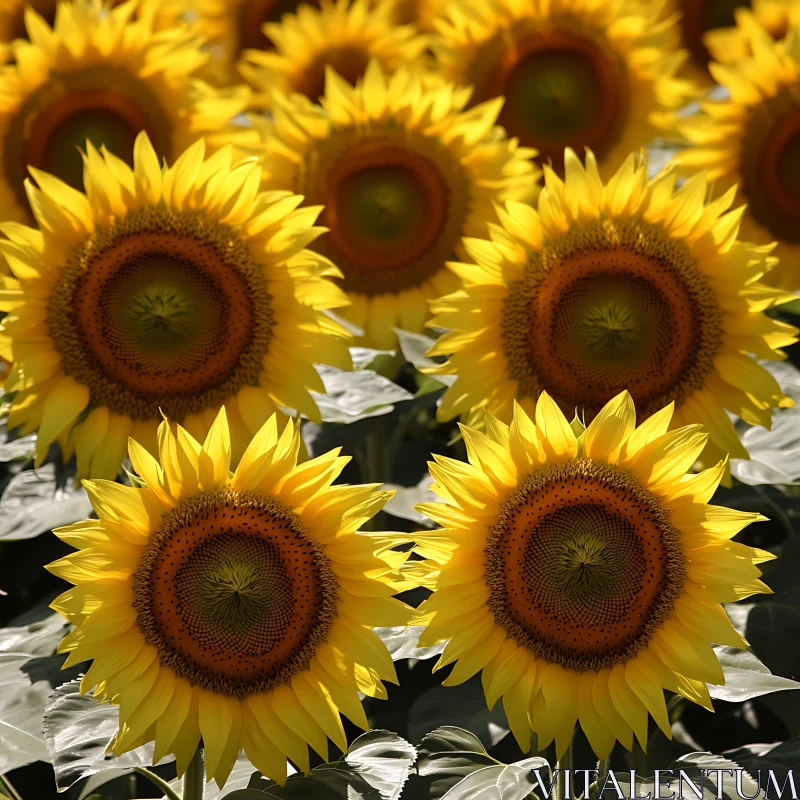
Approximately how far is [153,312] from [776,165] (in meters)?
1.91

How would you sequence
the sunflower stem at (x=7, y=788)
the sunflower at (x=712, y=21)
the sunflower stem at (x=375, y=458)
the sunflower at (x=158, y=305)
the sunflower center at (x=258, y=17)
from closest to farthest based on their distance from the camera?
1. the sunflower stem at (x=7, y=788)
2. the sunflower at (x=158, y=305)
3. the sunflower stem at (x=375, y=458)
4. the sunflower at (x=712, y=21)
5. the sunflower center at (x=258, y=17)

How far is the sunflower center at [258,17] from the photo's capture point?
4410 mm

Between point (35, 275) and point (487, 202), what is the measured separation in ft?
4.33

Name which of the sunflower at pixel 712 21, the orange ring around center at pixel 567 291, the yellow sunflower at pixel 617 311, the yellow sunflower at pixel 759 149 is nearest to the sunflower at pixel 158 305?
the yellow sunflower at pixel 617 311

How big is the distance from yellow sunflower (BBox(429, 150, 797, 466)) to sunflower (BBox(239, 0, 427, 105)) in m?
1.42

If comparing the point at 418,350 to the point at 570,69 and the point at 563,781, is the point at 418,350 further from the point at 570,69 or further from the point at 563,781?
the point at 570,69

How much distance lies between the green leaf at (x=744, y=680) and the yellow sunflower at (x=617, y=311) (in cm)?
53

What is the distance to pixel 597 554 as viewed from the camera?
85.5 inches

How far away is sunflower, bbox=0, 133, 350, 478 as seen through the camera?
267 centimetres

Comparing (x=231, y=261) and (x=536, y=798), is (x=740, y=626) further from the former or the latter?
(x=231, y=261)

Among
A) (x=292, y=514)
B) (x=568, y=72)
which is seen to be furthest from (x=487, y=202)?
(x=292, y=514)

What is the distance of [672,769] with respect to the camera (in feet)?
7.68

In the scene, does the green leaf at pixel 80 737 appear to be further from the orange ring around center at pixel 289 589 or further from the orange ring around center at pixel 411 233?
the orange ring around center at pixel 411 233

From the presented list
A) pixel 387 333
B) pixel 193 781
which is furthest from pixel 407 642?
pixel 387 333
